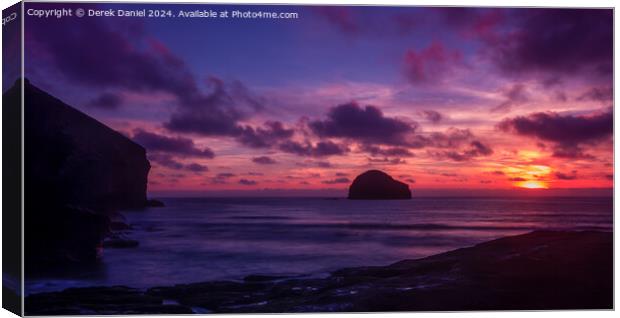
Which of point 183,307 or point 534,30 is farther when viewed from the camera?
point 534,30

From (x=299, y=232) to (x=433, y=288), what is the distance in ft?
6.26

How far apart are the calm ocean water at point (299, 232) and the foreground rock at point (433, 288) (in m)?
0.14

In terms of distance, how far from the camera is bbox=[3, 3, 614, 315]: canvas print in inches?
438

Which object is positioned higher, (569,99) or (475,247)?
(569,99)

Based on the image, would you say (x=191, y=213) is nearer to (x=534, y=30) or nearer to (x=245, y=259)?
(x=245, y=259)

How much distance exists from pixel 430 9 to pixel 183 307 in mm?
5019

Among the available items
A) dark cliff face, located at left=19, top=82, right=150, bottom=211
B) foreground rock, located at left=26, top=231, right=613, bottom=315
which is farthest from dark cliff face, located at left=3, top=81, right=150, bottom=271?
foreground rock, located at left=26, top=231, right=613, bottom=315

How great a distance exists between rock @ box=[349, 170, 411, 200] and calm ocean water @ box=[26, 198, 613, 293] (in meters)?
0.12

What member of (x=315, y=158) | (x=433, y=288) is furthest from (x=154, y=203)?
(x=433, y=288)

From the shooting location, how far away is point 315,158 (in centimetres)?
1191

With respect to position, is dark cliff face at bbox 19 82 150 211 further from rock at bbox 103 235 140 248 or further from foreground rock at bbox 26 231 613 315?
foreground rock at bbox 26 231 613 315

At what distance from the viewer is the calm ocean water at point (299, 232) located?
444 inches

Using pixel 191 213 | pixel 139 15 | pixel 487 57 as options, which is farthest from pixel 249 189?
pixel 487 57

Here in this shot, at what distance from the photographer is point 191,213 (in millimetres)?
11773
